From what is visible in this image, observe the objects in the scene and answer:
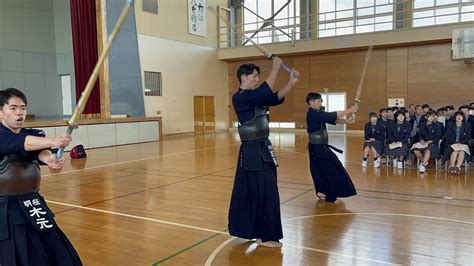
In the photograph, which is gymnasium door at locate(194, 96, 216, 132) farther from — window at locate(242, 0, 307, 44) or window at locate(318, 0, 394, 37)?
window at locate(318, 0, 394, 37)

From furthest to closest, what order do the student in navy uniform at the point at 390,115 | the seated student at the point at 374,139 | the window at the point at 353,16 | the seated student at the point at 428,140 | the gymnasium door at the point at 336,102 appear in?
the gymnasium door at the point at 336,102 < the window at the point at 353,16 < the student in navy uniform at the point at 390,115 < the seated student at the point at 374,139 < the seated student at the point at 428,140

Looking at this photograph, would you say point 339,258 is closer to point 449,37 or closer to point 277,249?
point 277,249

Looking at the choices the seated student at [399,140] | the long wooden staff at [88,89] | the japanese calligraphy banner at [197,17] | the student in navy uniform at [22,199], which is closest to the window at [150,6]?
the japanese calligraphy banner at [197,17]

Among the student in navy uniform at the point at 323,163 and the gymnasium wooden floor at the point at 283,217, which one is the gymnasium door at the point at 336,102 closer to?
the gymnasium wooden floor at the point at 283,217

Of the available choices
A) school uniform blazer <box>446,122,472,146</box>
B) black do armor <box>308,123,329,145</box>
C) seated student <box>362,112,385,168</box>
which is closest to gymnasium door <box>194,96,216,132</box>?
seated student <box>362,112,385,168</box>

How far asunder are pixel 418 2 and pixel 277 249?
1631cm

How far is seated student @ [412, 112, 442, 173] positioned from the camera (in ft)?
27.1

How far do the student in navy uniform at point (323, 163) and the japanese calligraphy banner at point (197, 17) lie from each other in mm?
14972

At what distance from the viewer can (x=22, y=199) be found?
235 cm

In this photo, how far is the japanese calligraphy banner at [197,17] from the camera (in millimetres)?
19344

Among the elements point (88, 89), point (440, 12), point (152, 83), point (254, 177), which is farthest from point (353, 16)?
point (88, 89)

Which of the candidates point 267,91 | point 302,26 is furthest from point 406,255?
point 302,26

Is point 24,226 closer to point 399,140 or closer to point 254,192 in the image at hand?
point 254,192

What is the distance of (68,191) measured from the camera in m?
6.63
